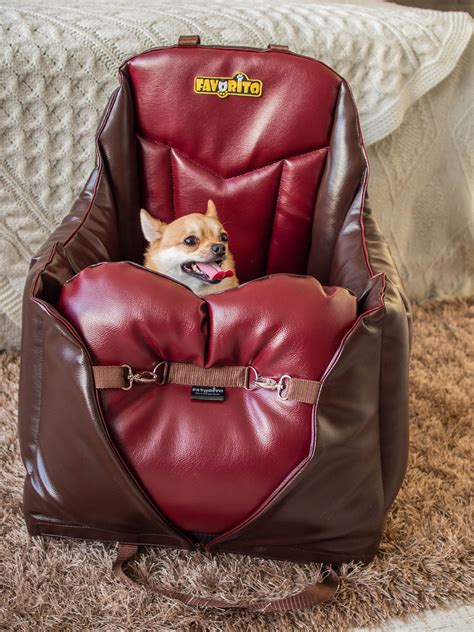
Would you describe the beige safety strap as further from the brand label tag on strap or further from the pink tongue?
the pink tongue

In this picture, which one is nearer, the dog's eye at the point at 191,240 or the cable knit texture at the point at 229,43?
the dog's eye at the point at 191,240

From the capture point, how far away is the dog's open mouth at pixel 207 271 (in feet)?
3.84

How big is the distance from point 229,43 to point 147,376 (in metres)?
0.91

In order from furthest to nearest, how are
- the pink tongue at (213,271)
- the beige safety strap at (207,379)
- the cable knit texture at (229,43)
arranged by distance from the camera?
the cable knit texture at (229,43), the pink tongue at (213,271), the beige safety strap at (207,379)

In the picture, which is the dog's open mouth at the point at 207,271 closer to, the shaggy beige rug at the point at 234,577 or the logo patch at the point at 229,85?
the logo patch at the point at 229,85

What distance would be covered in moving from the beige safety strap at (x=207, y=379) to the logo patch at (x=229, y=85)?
621 mm

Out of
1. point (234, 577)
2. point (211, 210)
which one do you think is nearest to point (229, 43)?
point (211, 210)

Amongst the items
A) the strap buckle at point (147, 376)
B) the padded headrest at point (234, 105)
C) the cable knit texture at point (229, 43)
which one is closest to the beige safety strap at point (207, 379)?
the strap buckle at point (147, 376)

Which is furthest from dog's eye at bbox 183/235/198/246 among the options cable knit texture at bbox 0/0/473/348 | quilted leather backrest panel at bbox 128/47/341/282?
cable knit texture at bbox 0/0/473/348

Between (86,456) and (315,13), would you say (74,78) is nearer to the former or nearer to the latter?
(315,13)

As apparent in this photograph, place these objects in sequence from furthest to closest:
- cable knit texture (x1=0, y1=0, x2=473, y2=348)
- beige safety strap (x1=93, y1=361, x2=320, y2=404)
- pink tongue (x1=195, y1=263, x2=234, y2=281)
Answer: cable knit texture (x1=0, y1=0, x2=473, y2=348)
pink tongue (x1=195, y1=263, x2=234, y2=281)
beige safety strap (x1=93, y1=361, x2=320, y2=404)

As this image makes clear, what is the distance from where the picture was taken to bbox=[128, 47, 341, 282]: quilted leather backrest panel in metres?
1.26

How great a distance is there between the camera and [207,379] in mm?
922

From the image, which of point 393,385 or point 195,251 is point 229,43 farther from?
point 393,385
